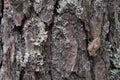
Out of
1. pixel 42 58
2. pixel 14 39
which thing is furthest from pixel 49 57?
pixel 14 39

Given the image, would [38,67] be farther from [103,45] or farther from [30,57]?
[103,45]

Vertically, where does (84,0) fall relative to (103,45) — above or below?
above

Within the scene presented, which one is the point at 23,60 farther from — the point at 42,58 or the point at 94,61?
the point at 94,61

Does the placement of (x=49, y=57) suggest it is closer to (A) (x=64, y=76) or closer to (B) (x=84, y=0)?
(A) (x=64, y=76)

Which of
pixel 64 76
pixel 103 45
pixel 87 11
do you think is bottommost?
pixel 64 76

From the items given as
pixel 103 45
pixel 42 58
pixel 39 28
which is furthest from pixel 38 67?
pixel 103 45

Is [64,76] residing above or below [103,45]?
below
